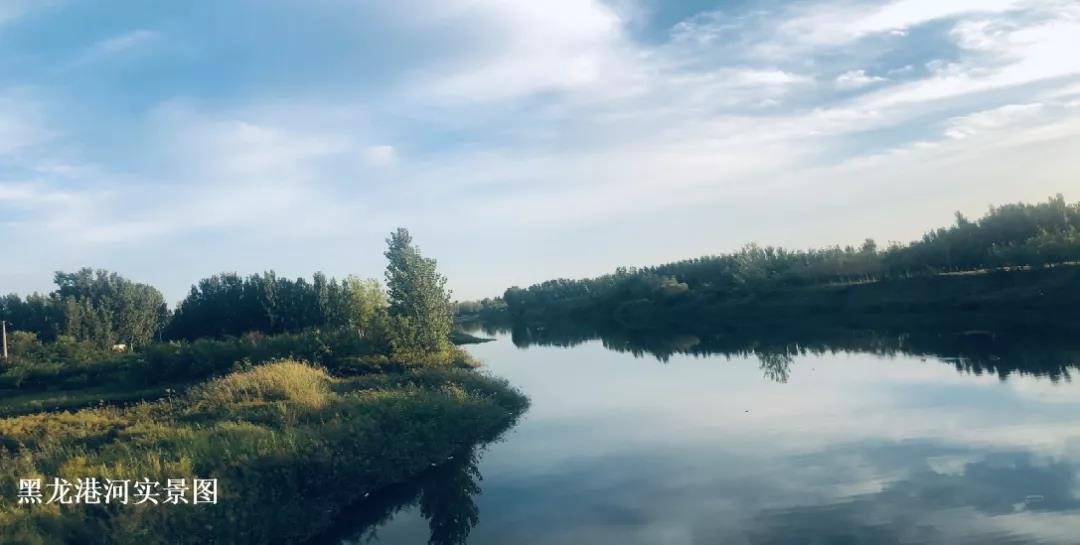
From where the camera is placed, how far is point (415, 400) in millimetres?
A: 22812

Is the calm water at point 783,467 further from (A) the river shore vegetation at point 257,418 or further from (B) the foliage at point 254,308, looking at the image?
(B) the foliage at point 254,308

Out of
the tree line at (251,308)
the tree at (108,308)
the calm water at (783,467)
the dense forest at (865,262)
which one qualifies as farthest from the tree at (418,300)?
the dense forest at (865,262)

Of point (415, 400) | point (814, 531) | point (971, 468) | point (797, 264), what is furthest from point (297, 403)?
point (797, 264)

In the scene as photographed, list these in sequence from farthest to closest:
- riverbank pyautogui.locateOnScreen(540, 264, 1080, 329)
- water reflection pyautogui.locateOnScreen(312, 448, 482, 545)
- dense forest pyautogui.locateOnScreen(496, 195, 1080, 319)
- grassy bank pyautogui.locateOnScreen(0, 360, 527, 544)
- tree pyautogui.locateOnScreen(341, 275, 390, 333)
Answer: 1. dense forest pyautogui.locateOnScreen(496, 195, 1080, 319)
2. riverbank pyautogui.locateOnScreen(540, 264, 1080, 329)
3. tree pyautogui.locateOnScreen(341, 275, 390, 333)
4. water reflection pyautogui.locateOnScreen(312, 448, 482, 545)
5. grassy bank pyautogui.locateOnScreen(0, 360, 527, 544)

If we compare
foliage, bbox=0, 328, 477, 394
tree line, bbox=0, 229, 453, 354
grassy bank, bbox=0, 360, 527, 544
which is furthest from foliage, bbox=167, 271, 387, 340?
grassy bank, bbox=0, 360, 527, 544

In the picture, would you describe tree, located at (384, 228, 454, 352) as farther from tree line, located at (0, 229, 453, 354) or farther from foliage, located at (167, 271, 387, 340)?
foliage, located at (167, 271, 387, 340)

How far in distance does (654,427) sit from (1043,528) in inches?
509

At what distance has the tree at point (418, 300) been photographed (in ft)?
121

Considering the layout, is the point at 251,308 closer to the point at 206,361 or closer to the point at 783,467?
the point at 206,361

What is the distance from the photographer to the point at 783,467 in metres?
17.2

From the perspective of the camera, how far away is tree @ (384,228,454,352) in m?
36.9

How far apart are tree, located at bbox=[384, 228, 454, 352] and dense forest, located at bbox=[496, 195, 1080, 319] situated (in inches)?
1881

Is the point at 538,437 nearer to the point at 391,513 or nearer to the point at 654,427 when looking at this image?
the point at 654,427

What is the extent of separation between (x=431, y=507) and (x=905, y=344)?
37034mm
